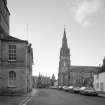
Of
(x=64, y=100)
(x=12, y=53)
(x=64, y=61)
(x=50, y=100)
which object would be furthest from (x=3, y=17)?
(x=64, y=61)

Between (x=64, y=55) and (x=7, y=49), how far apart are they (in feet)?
374

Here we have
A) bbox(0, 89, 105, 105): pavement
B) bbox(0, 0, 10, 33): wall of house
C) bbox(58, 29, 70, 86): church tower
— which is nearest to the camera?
bbox(0, 89, 105, 105): pavement

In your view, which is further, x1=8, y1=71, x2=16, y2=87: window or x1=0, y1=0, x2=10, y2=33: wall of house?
x1=0, y1=0, x2=10, y2=33: wall of house

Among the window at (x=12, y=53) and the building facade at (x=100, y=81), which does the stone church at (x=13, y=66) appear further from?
the building facade at (x=100, y=81)

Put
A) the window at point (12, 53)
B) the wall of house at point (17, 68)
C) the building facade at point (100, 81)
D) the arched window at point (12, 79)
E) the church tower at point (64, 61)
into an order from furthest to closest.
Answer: the church tower at point (64, 61), the building facade at point (100, 81), the window at point (12, 53), the arched window at point (12, 79), the wall of house at point (17, 68)

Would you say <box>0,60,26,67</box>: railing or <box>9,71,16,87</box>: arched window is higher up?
<box>0,60,26,67</box>: railing

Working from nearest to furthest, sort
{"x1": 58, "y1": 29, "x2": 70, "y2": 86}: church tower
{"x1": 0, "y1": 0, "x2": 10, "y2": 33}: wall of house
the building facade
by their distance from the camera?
{"x1": 0, "y1": 0, "x2": 10, "y2": 33}: wall of house → the building facade → {"x1": 58, "y1": 29, "x2": 70, "y2": 86}: church tower

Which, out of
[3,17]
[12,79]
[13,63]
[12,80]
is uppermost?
[3,17]

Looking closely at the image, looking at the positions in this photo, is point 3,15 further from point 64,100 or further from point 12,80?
point 64,100

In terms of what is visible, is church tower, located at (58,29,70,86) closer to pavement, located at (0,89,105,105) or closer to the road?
the road

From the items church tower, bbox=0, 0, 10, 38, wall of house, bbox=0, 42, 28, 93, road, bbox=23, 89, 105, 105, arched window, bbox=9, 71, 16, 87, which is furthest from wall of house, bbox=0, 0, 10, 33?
road, bbox=23, 89, 105, 105

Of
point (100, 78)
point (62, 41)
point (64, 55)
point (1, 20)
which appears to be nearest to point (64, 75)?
point (64, 55)

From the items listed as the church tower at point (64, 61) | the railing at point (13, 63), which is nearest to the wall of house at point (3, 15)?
the railing at point (13, 63)

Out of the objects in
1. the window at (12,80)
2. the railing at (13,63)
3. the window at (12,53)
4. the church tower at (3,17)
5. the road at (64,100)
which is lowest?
the road at (64,100)
